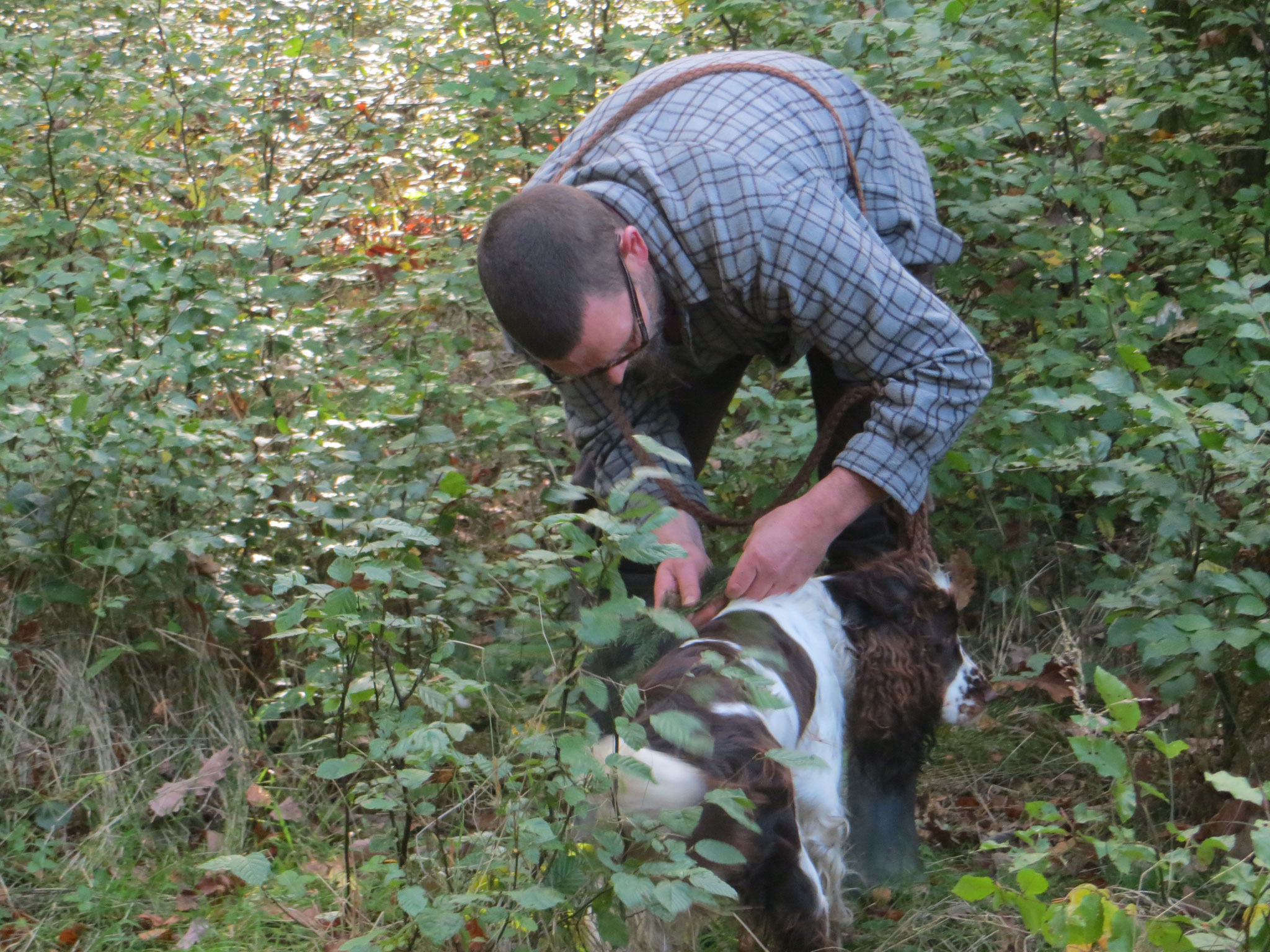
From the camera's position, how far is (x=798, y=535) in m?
2.41

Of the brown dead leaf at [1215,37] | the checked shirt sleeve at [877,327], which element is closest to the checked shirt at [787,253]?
the checked shirt sleeve at [877,327]

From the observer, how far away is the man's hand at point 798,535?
2391 millimetres

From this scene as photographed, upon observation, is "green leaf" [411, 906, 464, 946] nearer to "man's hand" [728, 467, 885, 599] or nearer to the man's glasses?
"man's hand" [728, 467, 885, 599]

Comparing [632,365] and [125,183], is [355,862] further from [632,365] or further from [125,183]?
[125,183]

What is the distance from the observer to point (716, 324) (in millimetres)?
2646

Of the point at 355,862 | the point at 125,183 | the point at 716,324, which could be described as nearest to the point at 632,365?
the point at 716,324

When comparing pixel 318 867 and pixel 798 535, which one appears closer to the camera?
pixel 798 535

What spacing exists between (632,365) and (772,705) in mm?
1031

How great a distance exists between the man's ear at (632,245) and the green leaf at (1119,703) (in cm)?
110

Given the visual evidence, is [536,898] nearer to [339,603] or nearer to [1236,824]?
[339,603]

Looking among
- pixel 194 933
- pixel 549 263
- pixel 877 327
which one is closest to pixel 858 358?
pixel 877 327

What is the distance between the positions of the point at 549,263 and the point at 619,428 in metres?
0.69

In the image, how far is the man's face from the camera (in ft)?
7.44

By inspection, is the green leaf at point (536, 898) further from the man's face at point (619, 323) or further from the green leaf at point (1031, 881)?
the man's face at point (619, 323)
